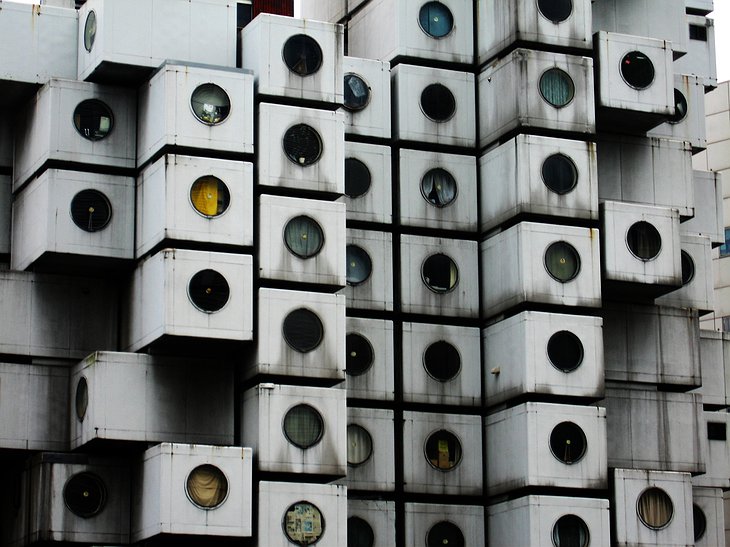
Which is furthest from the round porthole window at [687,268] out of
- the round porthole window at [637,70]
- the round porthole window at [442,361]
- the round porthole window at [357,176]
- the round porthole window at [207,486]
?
the round porthole window at [207,486]

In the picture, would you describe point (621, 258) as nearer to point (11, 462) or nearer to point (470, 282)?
point (470, 282)

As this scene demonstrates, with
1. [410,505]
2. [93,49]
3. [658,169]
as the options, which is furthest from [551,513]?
[93,49]

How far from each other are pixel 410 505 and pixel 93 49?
17.9 m

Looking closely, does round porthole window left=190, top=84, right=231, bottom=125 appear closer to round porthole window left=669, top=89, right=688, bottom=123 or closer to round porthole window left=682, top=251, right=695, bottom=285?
round porthole window left=682, top=251, right=695, bottom=285

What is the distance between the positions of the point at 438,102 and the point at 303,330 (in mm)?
12103

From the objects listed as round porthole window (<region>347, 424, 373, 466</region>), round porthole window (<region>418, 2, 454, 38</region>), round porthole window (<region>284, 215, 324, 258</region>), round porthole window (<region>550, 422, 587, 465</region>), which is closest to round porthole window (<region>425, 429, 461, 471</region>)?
round porthole window (<region>347, 424, 373, 466</region>)

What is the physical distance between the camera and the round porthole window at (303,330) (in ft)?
195

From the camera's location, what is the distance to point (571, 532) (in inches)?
2452

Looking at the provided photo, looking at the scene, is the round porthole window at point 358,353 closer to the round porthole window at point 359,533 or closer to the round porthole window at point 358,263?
the round porthole window at point 358,263

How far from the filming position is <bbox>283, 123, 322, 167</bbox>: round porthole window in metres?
61.0

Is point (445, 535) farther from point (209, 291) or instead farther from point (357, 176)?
point (357, 176)

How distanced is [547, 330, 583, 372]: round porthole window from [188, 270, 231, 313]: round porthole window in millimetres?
11326

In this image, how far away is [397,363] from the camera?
65.1m

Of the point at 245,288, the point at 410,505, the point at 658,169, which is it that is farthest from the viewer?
the point at 658,169
